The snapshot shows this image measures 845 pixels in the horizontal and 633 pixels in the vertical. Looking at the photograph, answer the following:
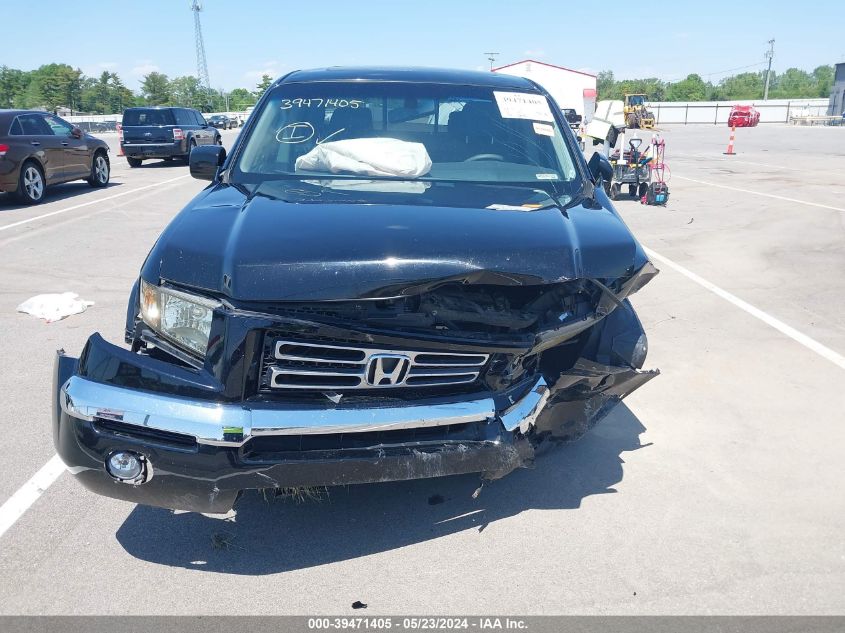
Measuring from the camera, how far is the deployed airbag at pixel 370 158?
3.93m

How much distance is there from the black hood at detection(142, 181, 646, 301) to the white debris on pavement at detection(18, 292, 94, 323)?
12.0 ft

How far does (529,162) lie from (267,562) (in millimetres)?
2560

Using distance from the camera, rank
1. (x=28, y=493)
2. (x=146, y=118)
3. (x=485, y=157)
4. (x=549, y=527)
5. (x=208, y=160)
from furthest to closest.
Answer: (x=146, y=118), (x=208, y=160), (x=485, y=157), (x=28, y=493), (x=549, y=527)

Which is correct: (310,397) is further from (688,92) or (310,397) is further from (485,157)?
(688,92)

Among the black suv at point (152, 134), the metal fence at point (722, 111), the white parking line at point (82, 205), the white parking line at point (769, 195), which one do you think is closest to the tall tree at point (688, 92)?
the metal fence at point (722, 111)

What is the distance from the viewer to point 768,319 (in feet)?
20.8

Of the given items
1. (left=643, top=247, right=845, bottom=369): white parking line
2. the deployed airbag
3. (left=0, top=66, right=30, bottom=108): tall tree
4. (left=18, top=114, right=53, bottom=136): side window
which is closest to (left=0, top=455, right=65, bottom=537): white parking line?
the deployed airbag

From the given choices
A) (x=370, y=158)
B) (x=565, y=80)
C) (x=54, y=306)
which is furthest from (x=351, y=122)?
(x=565, y=80)

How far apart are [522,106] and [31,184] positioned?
38.7 feet

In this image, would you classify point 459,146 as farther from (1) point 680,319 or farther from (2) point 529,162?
(1) point 680,319

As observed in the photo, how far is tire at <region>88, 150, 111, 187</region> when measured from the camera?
1606 centimetres

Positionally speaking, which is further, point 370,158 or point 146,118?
Answer: point 146,118

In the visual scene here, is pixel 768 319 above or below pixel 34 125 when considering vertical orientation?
below

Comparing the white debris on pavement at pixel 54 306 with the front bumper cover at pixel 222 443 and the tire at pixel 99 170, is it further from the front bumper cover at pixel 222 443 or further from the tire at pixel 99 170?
the tire at pixel 99 170
